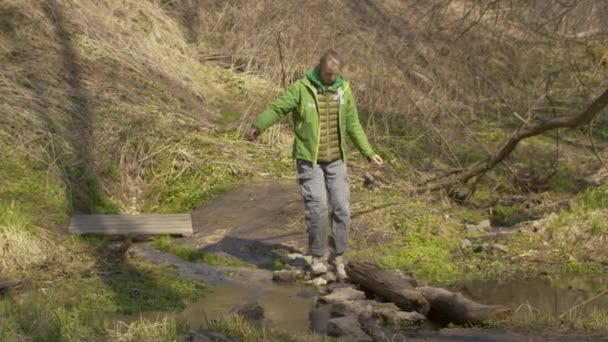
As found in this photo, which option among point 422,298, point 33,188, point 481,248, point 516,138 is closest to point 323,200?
point 422,298

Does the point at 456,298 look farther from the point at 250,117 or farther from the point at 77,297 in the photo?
the point at 250,117

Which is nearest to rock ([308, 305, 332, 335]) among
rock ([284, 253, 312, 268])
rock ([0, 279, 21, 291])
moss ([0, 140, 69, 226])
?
rock ([284, 253, 312, 268])

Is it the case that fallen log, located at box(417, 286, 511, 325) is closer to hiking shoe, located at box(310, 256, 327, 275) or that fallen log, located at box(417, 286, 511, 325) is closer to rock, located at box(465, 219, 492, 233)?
hiking shoe, located at box(310, 256, 327, 275)

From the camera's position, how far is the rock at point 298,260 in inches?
382

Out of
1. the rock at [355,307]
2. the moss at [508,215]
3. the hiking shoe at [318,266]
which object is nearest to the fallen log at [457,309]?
the rock at [355,307]

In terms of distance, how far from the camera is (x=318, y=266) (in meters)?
9.24

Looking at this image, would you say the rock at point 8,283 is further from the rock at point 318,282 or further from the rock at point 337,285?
the rock at point 337,285

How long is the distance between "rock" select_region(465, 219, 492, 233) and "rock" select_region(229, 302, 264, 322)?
13.8 feet

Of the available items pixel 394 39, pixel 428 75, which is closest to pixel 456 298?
pixel 428 75

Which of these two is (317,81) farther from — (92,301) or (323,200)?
(92,301)

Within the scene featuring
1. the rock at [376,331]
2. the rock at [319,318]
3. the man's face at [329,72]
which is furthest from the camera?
the man's face at [329,72]

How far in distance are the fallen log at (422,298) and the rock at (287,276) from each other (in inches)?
21.0

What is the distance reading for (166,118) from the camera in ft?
46.8

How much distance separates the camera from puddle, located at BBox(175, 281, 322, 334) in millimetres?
7621
